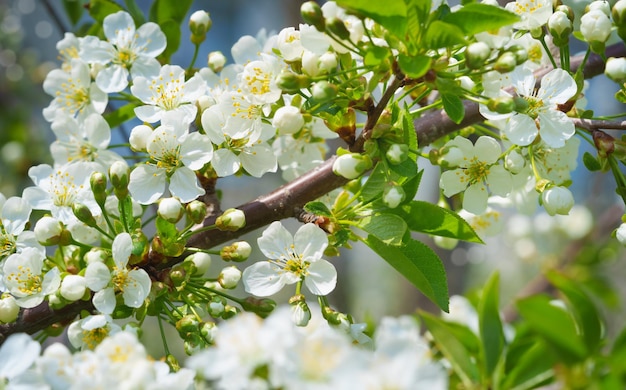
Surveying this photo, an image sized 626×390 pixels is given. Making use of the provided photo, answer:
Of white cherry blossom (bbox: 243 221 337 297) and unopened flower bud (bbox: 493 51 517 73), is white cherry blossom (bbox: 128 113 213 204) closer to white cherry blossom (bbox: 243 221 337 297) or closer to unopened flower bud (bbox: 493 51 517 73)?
white cherry blossom (bbox: 243 221 337 297)

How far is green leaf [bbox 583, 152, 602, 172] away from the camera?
4.38 ft

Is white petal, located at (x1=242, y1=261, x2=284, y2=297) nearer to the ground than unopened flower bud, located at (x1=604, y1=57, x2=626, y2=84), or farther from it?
nearer to the ground

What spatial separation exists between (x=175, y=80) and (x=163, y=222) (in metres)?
0.36

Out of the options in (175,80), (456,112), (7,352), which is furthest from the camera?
(175,80)

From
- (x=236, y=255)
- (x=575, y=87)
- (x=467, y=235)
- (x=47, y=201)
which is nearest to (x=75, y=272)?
(x=47, y=201)

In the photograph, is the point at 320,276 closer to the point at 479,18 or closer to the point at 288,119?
the point at 288,119

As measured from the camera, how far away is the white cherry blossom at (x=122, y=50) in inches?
60.4

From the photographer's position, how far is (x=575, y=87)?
1276 mm

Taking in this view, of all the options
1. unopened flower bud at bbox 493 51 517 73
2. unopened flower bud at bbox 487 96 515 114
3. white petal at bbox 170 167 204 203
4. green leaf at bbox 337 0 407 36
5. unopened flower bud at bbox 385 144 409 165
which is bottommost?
unopened flower bud at bbox 487 96 515 114

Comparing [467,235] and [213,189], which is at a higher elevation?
[213,189]

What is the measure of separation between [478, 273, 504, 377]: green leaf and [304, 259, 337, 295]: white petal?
0.29m

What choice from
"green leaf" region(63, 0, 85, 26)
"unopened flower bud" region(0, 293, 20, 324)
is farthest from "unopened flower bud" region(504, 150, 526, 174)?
"green leaf" region(63, 0, 85, 26)

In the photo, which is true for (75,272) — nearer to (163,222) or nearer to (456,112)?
(163,222)

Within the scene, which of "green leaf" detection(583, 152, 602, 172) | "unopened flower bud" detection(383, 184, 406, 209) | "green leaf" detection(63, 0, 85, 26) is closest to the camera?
"unopened flower bud" detection(383, 184, 406, 209)
